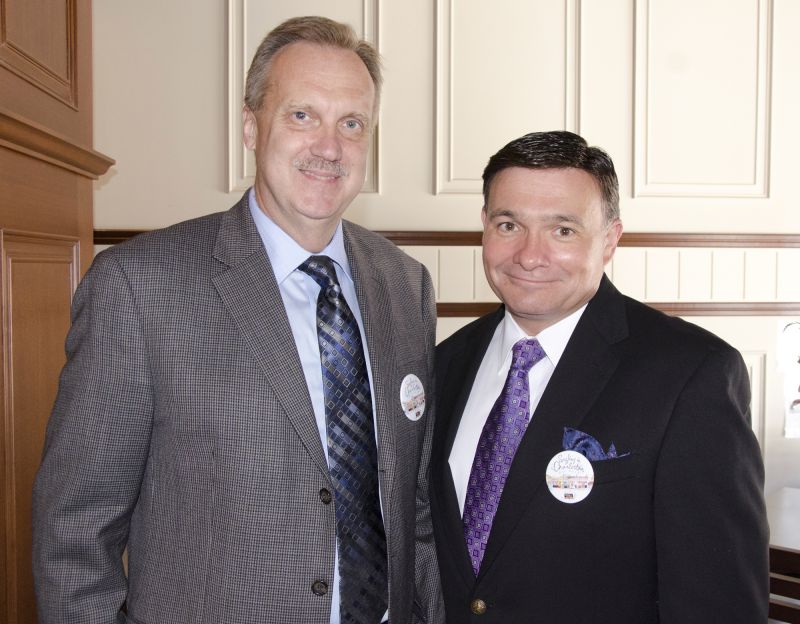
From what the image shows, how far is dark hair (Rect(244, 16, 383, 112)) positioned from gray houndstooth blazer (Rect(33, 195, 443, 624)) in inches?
15.4

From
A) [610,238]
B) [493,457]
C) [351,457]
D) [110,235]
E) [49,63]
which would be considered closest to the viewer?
[351,457]

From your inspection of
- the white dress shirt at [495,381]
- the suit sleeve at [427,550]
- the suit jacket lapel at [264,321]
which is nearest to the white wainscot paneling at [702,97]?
the white dress shirt at [495,381]

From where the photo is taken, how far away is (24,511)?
5.41 feet

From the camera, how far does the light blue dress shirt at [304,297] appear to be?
4.43 feet

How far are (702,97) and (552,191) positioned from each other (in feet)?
8.52

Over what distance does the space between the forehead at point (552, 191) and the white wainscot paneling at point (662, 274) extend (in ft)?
7.50

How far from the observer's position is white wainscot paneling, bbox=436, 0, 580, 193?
3609 millimetres

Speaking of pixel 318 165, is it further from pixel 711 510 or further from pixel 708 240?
pixel 708 240

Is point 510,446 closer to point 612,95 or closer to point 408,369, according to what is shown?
point 408,369

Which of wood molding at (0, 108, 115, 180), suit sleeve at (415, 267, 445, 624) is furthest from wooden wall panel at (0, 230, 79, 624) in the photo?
suit sleeve at (415, 267, 445, 624)

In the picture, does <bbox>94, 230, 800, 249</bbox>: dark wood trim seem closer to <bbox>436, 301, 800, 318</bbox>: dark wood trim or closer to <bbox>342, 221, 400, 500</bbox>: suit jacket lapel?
<bbox>436, 301, 800, 318</bbox>: dark wood trim

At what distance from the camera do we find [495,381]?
1.64m

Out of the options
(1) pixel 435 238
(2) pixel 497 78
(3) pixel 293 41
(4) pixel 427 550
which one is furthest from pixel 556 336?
(2) pixel 497 78

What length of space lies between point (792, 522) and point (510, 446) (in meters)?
1.98
